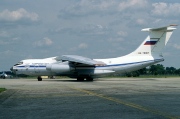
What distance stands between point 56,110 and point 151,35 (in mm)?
33837

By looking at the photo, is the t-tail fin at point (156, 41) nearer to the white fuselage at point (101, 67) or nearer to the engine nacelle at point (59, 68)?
the white fuselage at point (101, 67)

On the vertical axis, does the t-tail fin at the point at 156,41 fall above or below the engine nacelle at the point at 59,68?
above

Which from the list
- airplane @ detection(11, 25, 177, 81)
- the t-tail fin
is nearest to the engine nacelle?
airplane @ detection(11, 25, 177, 81)

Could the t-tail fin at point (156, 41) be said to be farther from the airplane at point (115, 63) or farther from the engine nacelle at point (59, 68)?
the engine nacelle at point (59, 68)

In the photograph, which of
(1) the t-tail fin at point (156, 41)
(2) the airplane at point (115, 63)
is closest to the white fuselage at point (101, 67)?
(2) the airplane at point (115, 63)

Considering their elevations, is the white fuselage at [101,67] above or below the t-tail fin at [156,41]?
below

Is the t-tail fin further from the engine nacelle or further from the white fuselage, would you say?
the engine nacelle

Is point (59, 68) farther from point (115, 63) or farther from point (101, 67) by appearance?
point (115, 63)

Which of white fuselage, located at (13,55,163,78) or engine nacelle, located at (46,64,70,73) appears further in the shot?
white fuselage, located at (13,55,163,78)

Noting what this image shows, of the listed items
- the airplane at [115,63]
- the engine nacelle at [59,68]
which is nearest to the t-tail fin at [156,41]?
the airplane at [115,63]

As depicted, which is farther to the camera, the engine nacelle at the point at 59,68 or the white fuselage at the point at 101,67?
the white fuselage at the point at 101,67

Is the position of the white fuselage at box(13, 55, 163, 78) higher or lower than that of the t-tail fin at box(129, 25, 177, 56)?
lower

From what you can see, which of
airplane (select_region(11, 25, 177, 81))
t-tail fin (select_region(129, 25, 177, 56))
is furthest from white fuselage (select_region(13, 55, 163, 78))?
t-tail fin (select_region(129, 25, 177, 56))

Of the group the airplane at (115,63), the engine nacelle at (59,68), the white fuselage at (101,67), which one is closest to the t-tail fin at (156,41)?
the airplane at (115,63)
